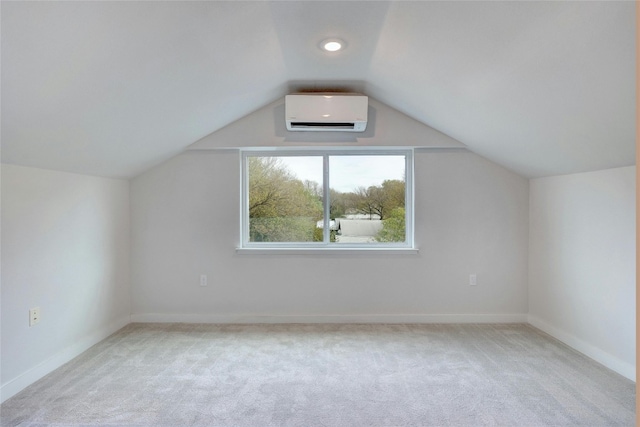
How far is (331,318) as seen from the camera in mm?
3439

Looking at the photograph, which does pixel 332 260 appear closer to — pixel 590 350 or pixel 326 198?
pixel 326 198

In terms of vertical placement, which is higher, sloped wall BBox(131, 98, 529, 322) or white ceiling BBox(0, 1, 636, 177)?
white ceiling BBox(0, 1, 636, 177)

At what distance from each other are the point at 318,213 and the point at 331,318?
3.56 feet

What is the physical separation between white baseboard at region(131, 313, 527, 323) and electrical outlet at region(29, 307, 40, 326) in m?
1.19

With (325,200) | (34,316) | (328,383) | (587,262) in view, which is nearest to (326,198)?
(325,200)

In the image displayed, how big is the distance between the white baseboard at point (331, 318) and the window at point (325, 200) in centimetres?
72

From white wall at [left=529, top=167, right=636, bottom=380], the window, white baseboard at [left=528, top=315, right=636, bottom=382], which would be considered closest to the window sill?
the window

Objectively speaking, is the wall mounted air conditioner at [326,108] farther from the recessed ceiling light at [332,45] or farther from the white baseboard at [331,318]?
the white baseboard at [331,318]

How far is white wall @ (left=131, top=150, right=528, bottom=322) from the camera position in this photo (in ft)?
11.2

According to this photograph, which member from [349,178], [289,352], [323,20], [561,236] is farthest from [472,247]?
[323,20]

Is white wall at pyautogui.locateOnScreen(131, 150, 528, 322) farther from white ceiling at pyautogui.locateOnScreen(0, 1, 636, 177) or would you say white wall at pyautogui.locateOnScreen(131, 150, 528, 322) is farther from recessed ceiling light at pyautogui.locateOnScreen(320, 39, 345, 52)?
recessed ceiling light at pyautogui.locateOnScreen(320, 39, 345, 52)

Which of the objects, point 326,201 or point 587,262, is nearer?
point 587,262

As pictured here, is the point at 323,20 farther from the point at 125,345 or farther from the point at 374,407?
the point at 125,345

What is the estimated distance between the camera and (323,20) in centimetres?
197
